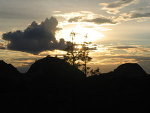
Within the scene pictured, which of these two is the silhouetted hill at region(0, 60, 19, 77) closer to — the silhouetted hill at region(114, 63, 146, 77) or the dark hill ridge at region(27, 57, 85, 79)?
the dark hill ridge at region(27, 57, 85, 79)

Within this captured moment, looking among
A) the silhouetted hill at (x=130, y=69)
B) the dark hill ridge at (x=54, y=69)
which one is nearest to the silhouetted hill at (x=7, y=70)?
the dark hill ridge at (x=54, y=69)

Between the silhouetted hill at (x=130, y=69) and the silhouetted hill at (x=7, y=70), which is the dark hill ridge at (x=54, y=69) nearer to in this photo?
the silhouetted hill at (x=7, y=70)

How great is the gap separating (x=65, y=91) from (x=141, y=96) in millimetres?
15090

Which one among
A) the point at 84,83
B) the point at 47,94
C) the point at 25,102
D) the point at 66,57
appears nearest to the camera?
the point at 25,102

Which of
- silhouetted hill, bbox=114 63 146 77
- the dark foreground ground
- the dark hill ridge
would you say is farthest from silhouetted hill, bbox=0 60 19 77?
silhouetted hill, bbox=114 63 146 77

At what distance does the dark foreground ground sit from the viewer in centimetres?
3931

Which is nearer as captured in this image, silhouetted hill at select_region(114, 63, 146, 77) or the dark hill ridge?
the dark hill ridge

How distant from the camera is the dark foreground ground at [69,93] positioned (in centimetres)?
3931

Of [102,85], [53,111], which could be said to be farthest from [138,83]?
[53,111]

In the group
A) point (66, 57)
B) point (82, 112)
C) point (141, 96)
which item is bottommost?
point (82, 112)

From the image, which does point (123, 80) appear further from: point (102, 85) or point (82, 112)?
point (82, 112)

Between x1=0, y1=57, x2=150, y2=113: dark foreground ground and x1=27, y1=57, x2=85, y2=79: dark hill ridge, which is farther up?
x1=27, y1=57, x2=85, y2=79: dark hill ridge

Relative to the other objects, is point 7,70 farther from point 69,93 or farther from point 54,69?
point 69,93

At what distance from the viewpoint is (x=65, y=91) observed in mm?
44375
